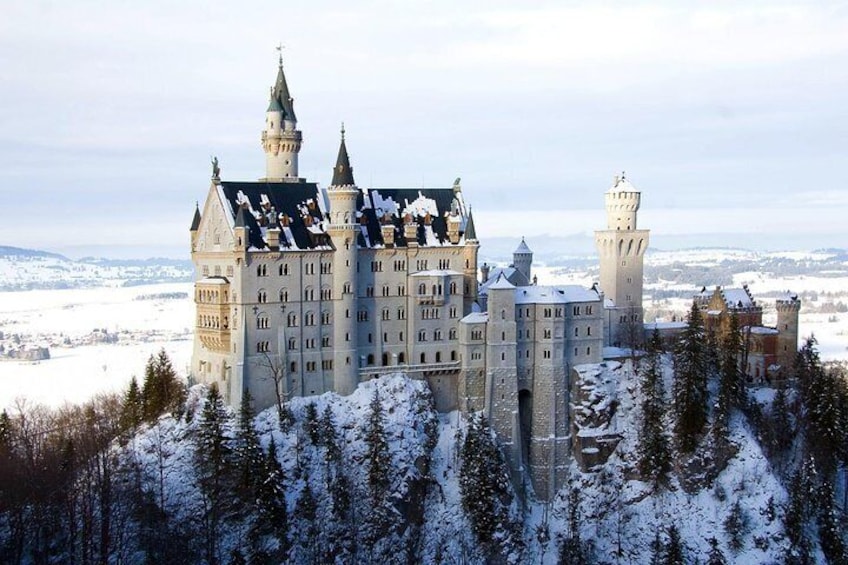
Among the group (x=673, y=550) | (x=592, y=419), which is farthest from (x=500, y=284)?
(x=673, y=550)

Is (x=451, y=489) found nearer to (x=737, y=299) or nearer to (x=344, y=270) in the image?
(x=344, y=270)

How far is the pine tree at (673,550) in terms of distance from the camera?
9194 centimetres

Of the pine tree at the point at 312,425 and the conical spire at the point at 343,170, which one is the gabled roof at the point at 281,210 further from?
the pine tree at the point at 312,425

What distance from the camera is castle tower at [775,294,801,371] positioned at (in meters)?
113

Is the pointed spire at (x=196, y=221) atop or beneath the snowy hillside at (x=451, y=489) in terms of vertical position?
atop

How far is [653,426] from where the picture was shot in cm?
10031

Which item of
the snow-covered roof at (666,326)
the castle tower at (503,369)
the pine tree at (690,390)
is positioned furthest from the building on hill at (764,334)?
the castle tower at (503,369)

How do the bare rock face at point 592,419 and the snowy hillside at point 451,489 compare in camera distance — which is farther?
the bare rock face at point 592,419

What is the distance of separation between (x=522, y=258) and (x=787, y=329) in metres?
27.5

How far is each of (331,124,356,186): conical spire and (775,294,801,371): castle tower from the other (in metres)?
45.2

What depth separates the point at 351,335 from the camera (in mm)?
100562

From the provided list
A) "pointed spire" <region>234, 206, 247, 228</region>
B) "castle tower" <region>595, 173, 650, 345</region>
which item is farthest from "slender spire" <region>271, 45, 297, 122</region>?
"castle tower" <region>595, 173, 650, 345</region>

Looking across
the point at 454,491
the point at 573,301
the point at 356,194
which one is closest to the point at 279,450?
the point at 454,491

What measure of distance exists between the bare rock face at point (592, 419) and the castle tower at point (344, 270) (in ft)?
67.9
